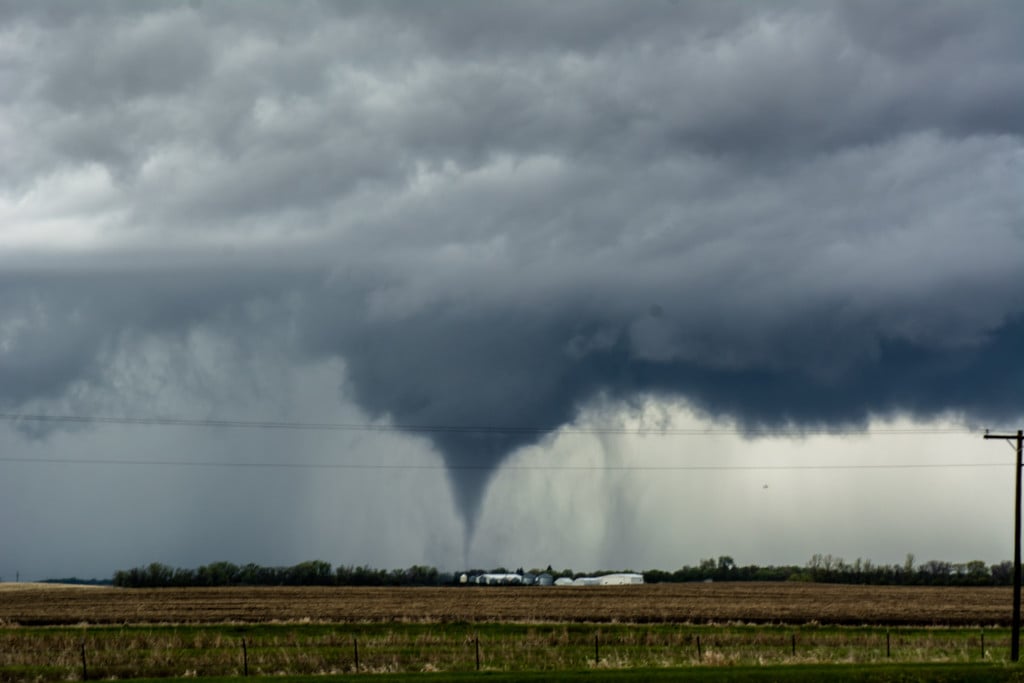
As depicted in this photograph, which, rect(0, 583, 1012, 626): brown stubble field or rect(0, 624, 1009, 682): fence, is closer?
rect(0, 624, 1009, 682): fence

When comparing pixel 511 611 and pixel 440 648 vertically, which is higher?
pixel 440 648

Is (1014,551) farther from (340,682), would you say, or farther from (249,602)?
(249,602)

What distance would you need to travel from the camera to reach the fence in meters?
56.7

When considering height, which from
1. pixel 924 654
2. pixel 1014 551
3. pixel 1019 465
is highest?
pixel 1019 465

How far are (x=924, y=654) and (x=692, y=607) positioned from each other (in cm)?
5207

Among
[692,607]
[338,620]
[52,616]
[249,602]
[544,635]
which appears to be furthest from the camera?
[249,602]

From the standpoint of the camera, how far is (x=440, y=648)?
66.1 m

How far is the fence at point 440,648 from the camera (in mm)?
56719

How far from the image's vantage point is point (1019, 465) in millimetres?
59938

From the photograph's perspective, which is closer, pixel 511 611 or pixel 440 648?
pixel 440 648

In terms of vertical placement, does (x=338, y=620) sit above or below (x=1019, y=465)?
below

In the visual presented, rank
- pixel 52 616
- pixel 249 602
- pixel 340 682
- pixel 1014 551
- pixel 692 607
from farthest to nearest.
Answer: pixel 249 602
pixel 692 607
pixel 52 616
pixel 1014 551
pixel 340 682

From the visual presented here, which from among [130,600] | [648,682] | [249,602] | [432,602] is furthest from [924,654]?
[130,600]

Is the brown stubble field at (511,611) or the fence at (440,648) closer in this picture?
the fence at (440,648)
